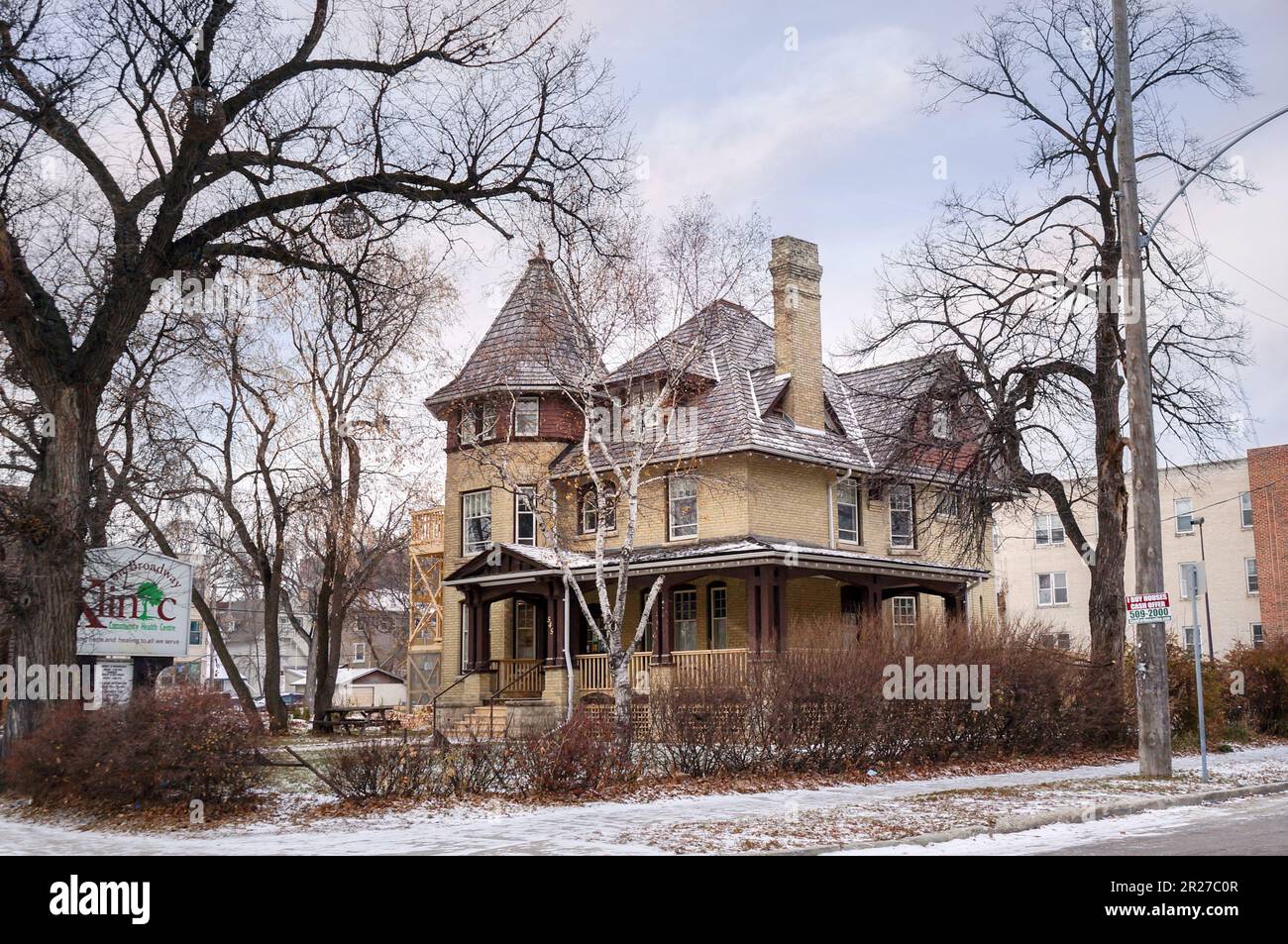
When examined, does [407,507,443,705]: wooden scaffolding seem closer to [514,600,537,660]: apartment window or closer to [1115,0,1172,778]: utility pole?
[514,600,537,660]: apartment window

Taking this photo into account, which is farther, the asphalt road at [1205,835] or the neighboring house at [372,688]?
the neighboring house at [372,688]

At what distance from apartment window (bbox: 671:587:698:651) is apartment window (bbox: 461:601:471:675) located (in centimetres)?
595

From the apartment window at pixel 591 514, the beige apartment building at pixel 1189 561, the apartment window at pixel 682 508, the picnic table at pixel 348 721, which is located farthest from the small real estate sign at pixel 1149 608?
the beige apartment building at pixel 1189 561

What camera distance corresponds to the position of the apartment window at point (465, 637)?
33406 mm

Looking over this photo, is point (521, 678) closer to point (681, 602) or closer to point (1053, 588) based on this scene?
point (681, 602)

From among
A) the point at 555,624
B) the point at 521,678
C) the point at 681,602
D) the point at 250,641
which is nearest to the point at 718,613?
the point at 681,602

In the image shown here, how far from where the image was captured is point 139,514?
28.6 m

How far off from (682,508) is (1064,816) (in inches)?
682

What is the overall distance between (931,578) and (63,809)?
2193cm

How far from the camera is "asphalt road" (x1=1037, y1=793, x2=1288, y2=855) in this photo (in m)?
10.9

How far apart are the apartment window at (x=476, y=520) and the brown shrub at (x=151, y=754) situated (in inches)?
763

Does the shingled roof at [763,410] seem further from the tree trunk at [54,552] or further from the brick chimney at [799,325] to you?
the tree trunk at [54,552]

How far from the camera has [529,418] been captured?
110ft
